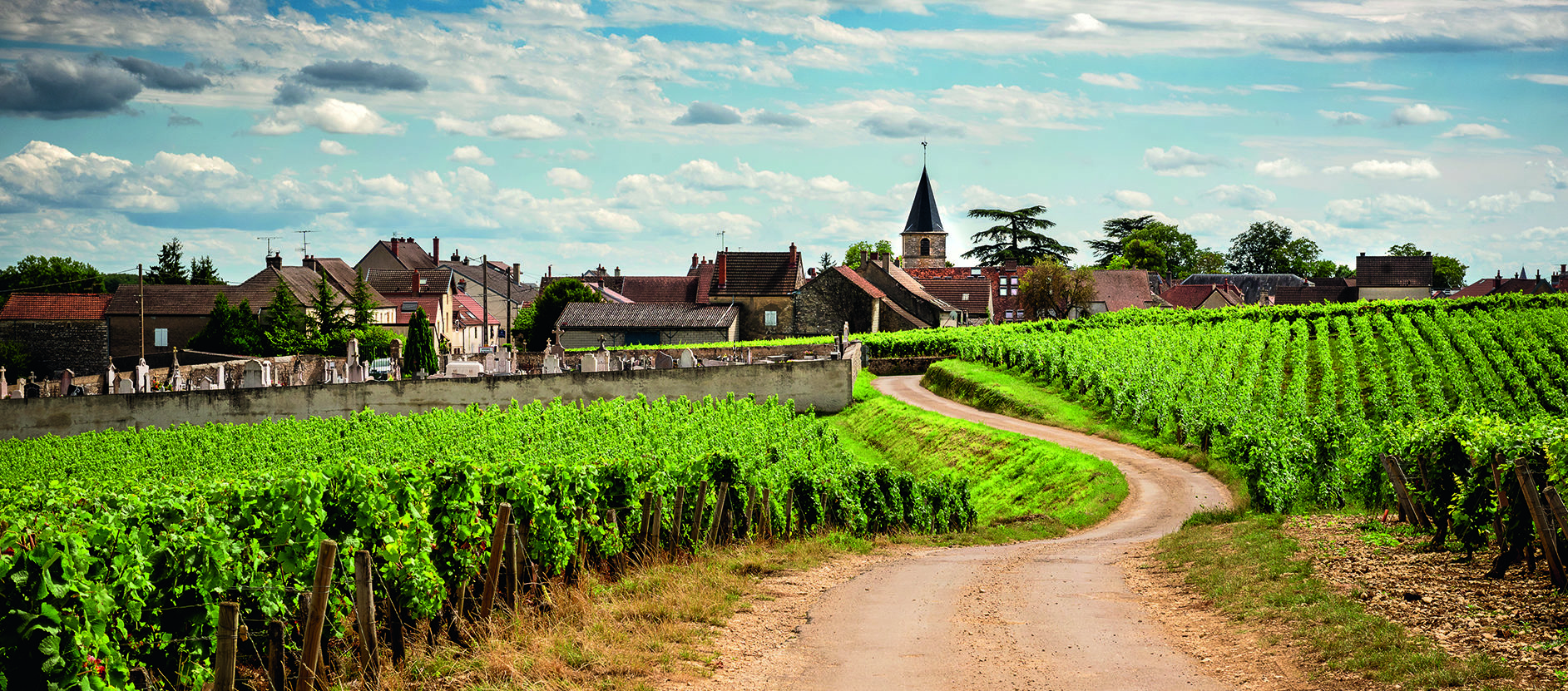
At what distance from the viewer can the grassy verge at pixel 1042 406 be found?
2759 cm

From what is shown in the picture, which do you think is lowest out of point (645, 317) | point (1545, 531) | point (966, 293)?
point (1545, 531)

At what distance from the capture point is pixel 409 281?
296 feet

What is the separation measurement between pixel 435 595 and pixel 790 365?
103 feet

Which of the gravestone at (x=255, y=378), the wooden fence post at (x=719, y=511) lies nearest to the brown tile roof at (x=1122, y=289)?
the gravestone at (x=255, y=378)

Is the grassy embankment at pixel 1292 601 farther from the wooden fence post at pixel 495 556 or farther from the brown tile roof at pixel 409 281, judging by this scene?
the brown tile roof at pixel 409 281

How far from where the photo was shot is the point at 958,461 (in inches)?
1209

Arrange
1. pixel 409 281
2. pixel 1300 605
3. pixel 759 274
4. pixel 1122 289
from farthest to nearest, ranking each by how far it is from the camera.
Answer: pixel 1122 289, pixel 409 281, pixel 759 274, pixel 1300 605

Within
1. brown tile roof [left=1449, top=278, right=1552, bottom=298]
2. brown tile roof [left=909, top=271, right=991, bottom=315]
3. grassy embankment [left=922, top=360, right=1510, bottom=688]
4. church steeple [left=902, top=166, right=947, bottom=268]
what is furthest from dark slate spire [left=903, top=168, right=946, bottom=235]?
grassy embankment [left=922, top=360, right=1510, bottom=688]

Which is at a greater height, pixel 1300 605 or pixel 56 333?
pixel 56 333

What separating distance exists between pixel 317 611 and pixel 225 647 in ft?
1.96

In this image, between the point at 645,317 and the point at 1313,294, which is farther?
the point at 1313,294

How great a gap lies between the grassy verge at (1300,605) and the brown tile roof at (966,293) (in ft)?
217

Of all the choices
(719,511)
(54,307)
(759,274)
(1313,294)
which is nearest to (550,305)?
(759,274)

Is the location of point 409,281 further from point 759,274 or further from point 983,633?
point 983,633
